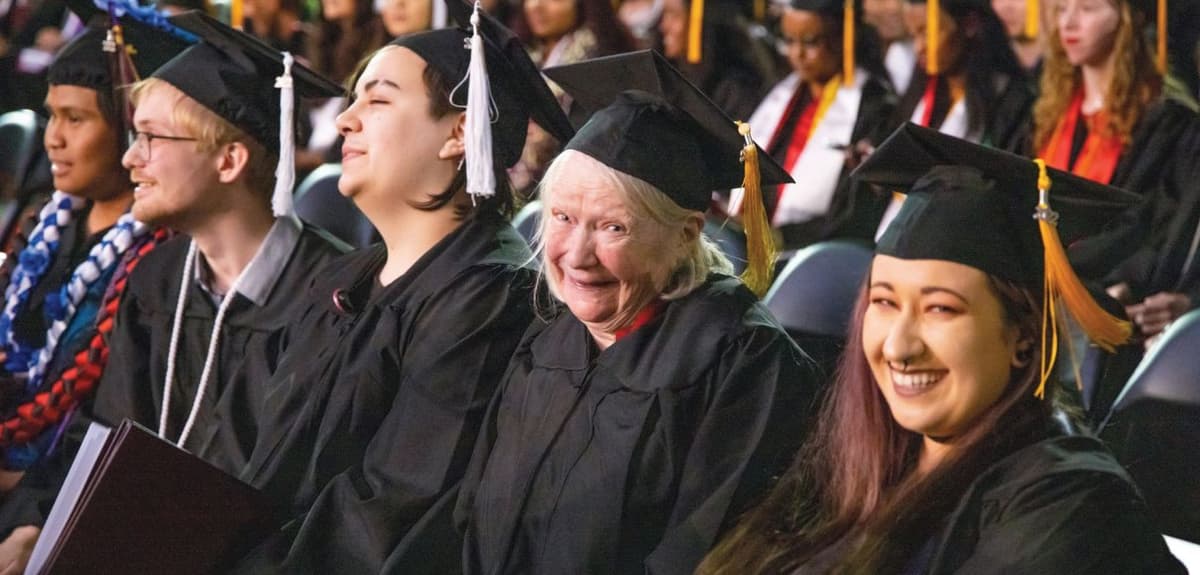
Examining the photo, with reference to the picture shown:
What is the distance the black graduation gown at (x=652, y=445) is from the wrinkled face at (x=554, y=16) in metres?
3.74

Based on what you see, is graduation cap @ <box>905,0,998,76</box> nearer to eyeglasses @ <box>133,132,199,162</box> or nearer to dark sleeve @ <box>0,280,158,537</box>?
eyeglasses @ <box>133,132,199,162</box>

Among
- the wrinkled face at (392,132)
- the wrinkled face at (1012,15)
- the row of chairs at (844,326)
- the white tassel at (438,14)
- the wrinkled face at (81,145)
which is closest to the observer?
the row of chairs at (844,326)

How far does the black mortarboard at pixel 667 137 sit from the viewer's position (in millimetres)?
2898

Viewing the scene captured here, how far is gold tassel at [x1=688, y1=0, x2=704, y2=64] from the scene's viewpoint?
6938 mm

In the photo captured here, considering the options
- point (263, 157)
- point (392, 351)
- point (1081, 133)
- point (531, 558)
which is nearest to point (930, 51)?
point (1081, 133)

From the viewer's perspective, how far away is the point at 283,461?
3.40 meters

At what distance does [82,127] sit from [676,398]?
245 centimetres

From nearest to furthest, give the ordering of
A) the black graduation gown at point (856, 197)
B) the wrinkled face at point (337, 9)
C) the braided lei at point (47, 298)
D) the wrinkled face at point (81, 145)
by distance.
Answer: the braided lei at point (47, 298), the wrinkled face at point (81, 145), the black graduation gown at point (856, 197), the wrinkled face at point (337, 9)

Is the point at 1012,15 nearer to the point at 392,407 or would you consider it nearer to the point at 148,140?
the point at 148,140

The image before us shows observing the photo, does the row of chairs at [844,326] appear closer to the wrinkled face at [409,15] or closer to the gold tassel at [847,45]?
the wrinkled face at [409,15]

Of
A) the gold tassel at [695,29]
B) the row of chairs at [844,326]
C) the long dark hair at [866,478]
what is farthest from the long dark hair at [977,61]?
the long dark hair at [866,478]

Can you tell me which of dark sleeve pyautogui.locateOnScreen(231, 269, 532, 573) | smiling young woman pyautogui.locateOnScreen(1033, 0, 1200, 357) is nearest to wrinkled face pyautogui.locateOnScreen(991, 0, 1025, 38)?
smiling young woman pyautogui.locateOnScreen(1033, 0, 1200, 357)

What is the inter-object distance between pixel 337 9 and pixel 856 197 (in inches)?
123

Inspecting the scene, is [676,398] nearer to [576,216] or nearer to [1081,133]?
[576,216]
